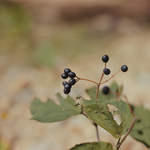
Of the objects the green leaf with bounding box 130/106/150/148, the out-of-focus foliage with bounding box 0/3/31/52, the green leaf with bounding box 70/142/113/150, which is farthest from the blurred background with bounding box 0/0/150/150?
the green leaf with bounding box 70/142/113/150

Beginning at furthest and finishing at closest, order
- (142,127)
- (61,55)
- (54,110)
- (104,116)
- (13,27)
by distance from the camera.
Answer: (13,27) < (61,55) < (142,127) < (54,110) < (104,116)

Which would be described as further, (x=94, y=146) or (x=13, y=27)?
(x=13, y=27)

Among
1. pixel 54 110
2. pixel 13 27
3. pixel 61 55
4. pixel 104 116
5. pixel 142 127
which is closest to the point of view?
pixel 104 116

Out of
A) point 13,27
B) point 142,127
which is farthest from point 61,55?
point 142,127

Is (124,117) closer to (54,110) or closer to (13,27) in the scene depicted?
(54,110)

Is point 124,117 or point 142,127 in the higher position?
point 124,117

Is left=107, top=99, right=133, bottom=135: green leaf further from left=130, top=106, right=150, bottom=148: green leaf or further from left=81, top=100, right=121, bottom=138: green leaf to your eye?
left=130, top=106, right=150, bottom=148: green leaf
